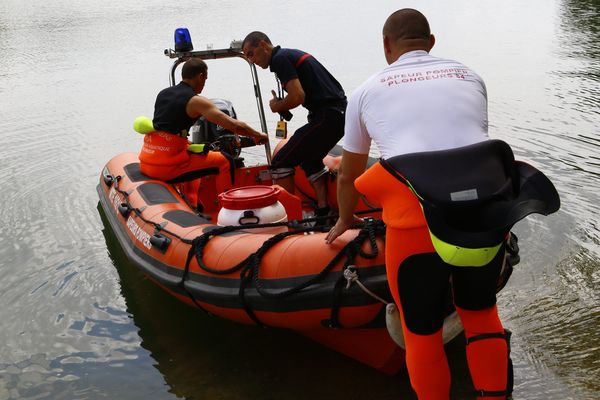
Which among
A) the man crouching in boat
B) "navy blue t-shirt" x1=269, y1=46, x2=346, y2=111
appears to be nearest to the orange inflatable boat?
"navy blue t-shirt" x1=269, y1=46, x2=346, y2=111

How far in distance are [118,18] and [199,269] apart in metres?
16.1

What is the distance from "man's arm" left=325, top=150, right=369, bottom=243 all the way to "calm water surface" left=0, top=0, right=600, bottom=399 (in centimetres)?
88

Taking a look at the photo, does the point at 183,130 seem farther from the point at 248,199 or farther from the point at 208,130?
the point at 248,199

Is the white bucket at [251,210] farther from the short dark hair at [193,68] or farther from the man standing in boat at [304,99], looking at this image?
the short dark hair at [193,68]

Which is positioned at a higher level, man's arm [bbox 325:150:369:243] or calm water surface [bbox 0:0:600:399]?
man's arm [bbox 325:150:369:243]

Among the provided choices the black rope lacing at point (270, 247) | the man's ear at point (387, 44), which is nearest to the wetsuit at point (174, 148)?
the black rope lacing at point (270, 247)

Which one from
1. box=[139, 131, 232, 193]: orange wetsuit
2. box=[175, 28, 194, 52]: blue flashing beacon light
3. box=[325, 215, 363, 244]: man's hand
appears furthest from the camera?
box=[175, 28, 194, 52]: blue flashing beacon light

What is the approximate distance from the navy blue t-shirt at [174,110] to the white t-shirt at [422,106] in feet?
7.50

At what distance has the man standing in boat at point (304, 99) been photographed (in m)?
3.86

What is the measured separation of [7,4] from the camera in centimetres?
2120

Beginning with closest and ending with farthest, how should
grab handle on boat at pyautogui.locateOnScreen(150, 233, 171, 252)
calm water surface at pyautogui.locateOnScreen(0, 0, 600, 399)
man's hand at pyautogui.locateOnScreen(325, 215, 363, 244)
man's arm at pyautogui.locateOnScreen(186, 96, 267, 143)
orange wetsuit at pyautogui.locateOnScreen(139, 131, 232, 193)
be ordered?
man's hand at pyautogui.locateOnScreen(325, 215, 363, 244) → calm water surface at pyautogui.locateOnScreen(0, 0, 600, 399) → grab handle on boat at pyautogui.locateOnScreen(150, 233, 171, 252) → man's arm at pyautogui.locateOnScreen(186, 96, 267, 143) → orange wetsuit at pyautogui.locateOnScreen(139, 131, 232, 193)

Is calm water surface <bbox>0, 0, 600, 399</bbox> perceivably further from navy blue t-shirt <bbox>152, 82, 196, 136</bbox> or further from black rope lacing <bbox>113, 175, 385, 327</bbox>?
navy blue t-shirt <bbox>152, 82, 196, 136</bbox>

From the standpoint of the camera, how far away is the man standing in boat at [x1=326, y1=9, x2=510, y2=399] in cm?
204

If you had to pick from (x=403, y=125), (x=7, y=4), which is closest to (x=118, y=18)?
(x=7, y=4)
